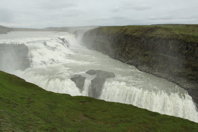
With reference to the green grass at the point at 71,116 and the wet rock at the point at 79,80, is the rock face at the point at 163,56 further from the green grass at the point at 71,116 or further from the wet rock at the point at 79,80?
the green grass at the point at 71,116

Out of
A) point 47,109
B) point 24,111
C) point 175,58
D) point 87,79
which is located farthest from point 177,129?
point 175,58

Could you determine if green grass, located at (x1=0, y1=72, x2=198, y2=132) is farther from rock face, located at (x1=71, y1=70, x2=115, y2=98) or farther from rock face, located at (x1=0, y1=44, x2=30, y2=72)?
rock face, located at (x1=0, y1=44, x2=30, y2=72)

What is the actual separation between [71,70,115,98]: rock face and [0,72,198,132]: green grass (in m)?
13.1

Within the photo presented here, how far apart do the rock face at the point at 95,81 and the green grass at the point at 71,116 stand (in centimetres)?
1306

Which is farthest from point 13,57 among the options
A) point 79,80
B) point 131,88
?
point 131,88

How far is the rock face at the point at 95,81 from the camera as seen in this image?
3619 centimetres

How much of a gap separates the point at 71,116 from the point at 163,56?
34.7 m

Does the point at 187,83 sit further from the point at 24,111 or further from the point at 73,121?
the point at 24,111

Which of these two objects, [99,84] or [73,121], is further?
[99,84]

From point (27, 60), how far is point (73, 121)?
38191 millimetres

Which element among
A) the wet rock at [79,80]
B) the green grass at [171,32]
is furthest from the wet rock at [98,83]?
the green grass at [171,32]

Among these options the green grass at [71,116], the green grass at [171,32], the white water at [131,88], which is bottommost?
the white water at [131,88]

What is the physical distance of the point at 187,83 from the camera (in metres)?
38.5

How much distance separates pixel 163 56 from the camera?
1850 inches
